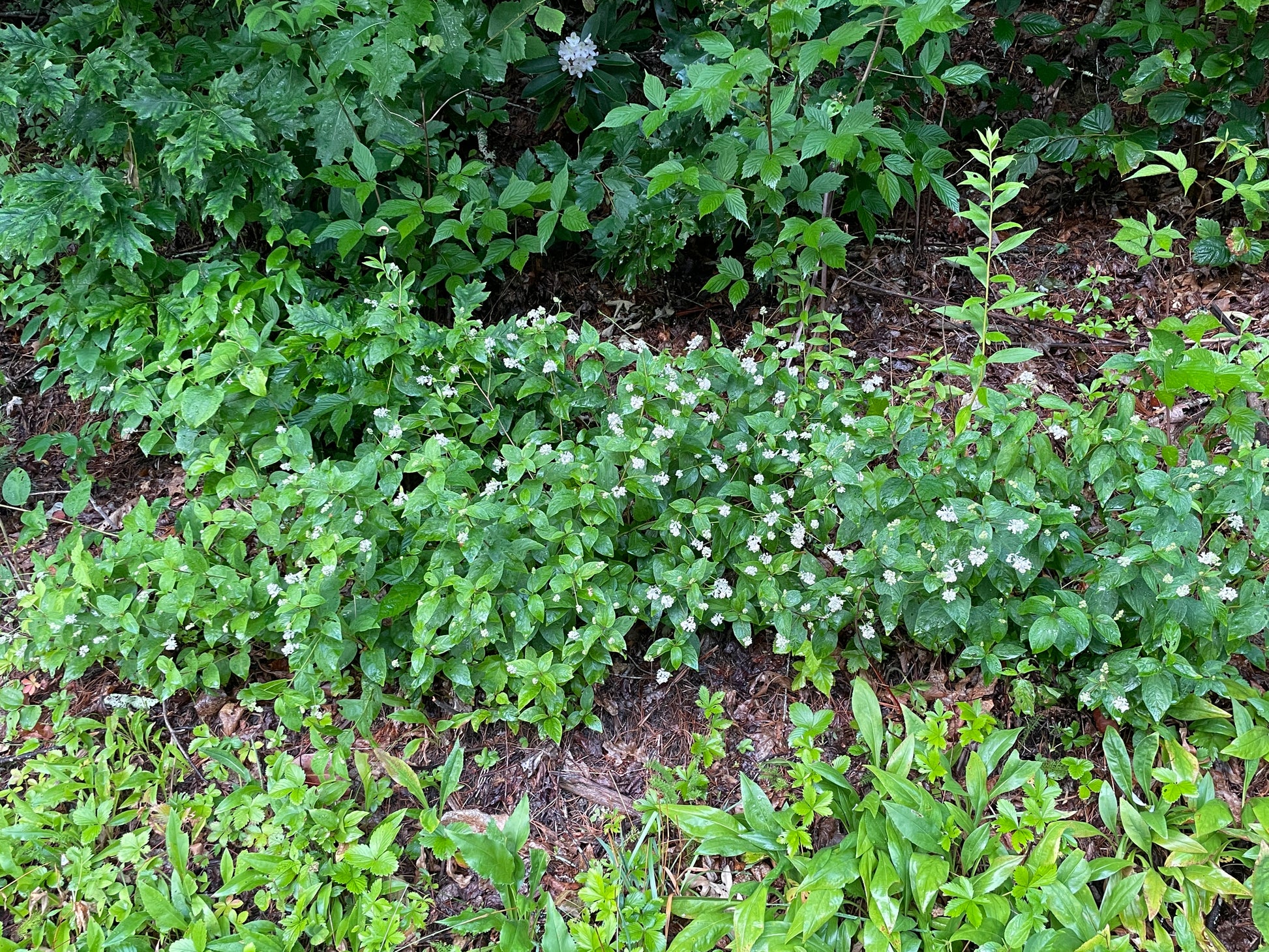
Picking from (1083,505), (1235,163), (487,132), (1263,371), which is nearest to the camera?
(1263,371)

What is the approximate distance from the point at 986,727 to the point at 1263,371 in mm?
1225

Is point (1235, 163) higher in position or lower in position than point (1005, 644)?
higher

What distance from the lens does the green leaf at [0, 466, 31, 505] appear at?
293 cm

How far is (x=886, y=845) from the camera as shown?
2.07m

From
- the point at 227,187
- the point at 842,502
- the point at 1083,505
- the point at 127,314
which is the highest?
the point at 227,187

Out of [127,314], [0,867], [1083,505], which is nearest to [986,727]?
[1083,505]

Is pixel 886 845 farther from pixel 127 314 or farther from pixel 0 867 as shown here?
pixel 127 314

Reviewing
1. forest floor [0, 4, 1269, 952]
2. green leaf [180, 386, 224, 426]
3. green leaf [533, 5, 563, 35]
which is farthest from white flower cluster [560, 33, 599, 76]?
green leaf [180, 386, 224, 426]

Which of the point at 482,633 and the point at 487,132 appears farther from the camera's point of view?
the point at 487,132

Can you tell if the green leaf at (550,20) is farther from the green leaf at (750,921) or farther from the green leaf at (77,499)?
the green leaf at (750,921)

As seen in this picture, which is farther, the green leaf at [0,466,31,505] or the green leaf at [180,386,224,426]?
the green leaf at [0,466,31,505]

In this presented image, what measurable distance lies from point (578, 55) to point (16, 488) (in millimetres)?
2691

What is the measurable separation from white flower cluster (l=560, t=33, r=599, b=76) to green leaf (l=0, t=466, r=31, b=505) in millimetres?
2587

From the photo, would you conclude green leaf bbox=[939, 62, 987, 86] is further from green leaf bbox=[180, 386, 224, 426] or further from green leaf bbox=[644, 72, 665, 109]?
green leaf bbox=[180, 386, 224, 426]
